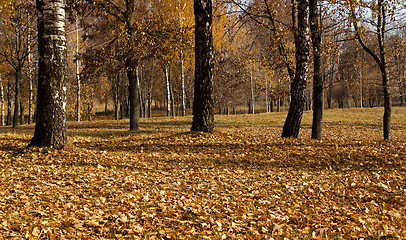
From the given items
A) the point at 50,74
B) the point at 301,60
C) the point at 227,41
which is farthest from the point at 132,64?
the point at 301,60

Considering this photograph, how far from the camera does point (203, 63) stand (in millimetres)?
10289

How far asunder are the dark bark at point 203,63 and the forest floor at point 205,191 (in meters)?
1.37

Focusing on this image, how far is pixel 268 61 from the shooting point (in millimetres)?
14148

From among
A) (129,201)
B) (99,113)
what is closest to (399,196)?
(129,201)

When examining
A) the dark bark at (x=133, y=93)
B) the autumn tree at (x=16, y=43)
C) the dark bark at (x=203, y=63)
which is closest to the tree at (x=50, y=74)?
the dark bark at (x=203, y=63)

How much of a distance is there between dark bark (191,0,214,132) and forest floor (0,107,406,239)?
1.37 metres

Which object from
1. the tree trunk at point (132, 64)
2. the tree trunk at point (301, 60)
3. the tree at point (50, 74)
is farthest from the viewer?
the tree trunk at point (132, 64)

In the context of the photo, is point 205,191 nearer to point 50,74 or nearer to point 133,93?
point 50,74

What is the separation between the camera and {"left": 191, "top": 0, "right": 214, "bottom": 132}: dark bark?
10.2 m

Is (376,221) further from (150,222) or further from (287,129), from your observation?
(287,129)

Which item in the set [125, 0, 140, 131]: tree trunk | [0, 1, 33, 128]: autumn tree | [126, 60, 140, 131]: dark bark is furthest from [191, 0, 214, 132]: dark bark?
[0, 1, 33, 128]: autumn tree

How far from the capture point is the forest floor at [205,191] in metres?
4.00

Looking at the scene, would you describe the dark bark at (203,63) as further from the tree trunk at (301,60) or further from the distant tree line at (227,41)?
the tree trunk at (301,60)

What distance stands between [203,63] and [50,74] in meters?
4.89
